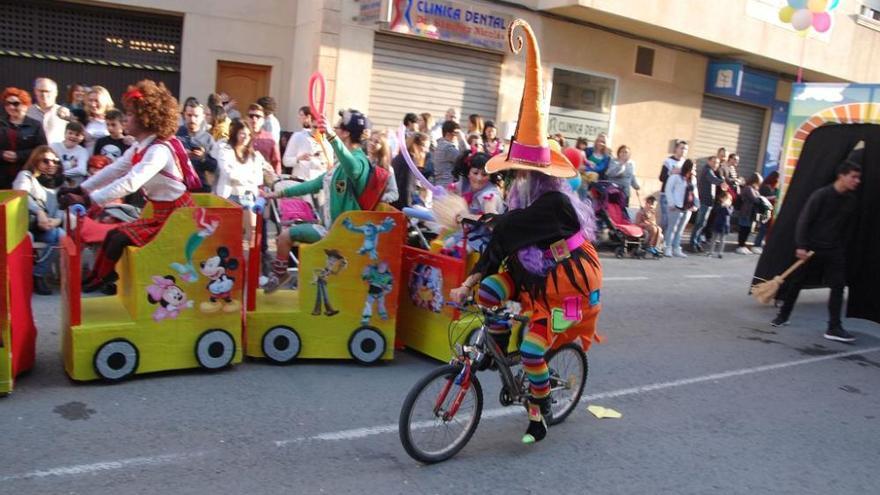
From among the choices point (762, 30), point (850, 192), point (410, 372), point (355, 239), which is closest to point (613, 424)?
point (410, 372)

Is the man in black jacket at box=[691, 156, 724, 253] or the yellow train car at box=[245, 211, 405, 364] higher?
the man in black jacket at box=[691, 156, 724, 253]

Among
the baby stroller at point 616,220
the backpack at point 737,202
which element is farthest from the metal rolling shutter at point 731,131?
the baby stroller at point 616,220

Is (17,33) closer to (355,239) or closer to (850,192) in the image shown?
(355,239)

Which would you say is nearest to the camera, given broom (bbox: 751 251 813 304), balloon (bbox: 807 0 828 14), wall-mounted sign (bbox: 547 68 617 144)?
broom (bbox: 751 251 813 304)

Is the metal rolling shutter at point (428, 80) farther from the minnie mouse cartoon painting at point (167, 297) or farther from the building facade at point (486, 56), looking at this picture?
the minnie mouse cartoon painting at point (167, 297)

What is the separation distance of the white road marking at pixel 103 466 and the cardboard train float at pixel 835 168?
24.8 ft

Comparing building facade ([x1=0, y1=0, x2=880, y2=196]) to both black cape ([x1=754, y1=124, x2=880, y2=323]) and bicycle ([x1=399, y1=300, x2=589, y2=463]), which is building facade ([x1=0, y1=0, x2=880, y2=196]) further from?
bicycle ([x1=399, y1=300, x2=589, y2=463])

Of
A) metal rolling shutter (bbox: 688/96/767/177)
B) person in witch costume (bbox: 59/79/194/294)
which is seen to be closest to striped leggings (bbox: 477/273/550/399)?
person in witch costume (bbox: 59/79/194/294)

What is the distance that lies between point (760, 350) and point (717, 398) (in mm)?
1990

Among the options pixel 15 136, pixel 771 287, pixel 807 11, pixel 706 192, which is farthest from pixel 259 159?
pixel 807 11

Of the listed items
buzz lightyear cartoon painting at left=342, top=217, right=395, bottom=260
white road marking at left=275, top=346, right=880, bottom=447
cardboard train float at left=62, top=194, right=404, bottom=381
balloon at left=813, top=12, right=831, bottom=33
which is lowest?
white road marking at left=275, top=346, right=880, bottom=447

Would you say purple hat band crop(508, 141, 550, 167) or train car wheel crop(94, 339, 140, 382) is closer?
purple hat band crop(508, 141, 550, 167)

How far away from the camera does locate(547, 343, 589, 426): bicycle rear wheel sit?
4.85 metres

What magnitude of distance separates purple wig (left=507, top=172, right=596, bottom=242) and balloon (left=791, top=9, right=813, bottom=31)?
11.7m
